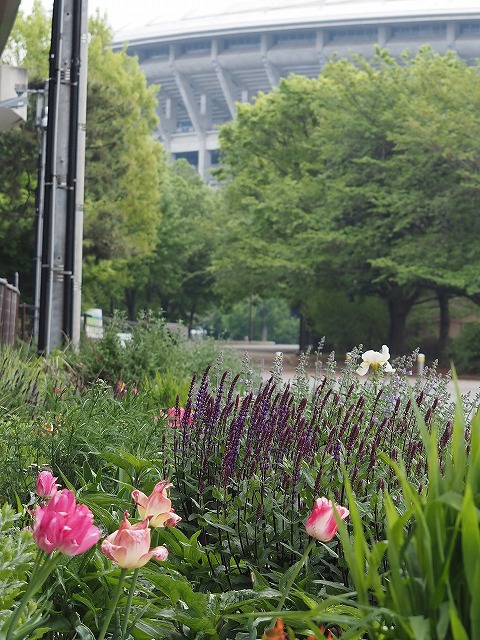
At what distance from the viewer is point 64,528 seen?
7.54 ft

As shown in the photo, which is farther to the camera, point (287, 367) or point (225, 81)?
point (225, 81)

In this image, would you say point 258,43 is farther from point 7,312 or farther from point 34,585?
point 34,585

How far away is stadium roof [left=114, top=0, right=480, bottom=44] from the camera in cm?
11862

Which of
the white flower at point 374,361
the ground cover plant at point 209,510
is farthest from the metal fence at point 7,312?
the ground cover plant at point 209,510

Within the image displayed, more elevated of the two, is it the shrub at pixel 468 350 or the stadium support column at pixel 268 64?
the stadium support column at pixel 268 64

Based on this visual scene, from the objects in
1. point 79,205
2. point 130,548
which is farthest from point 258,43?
point 130,548

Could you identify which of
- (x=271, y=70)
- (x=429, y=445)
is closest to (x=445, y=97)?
(x=429, y=445)

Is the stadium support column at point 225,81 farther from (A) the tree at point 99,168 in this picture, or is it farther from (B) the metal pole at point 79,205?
(B) the metal pole at point 79,205

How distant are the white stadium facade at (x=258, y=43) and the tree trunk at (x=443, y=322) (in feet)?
259

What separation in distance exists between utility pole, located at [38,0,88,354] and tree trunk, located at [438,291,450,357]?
26.0 m

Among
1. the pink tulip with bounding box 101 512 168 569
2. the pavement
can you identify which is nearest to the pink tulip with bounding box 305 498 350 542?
the pink tulip with bounding box 101 512 168 569

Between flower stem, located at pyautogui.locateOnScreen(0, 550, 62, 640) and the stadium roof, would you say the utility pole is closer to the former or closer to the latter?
flower stem, located at pyautogui.locateOnScreen(0, 550, 62, 640)

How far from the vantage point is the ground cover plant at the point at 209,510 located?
291cm

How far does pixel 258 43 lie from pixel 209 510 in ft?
418
